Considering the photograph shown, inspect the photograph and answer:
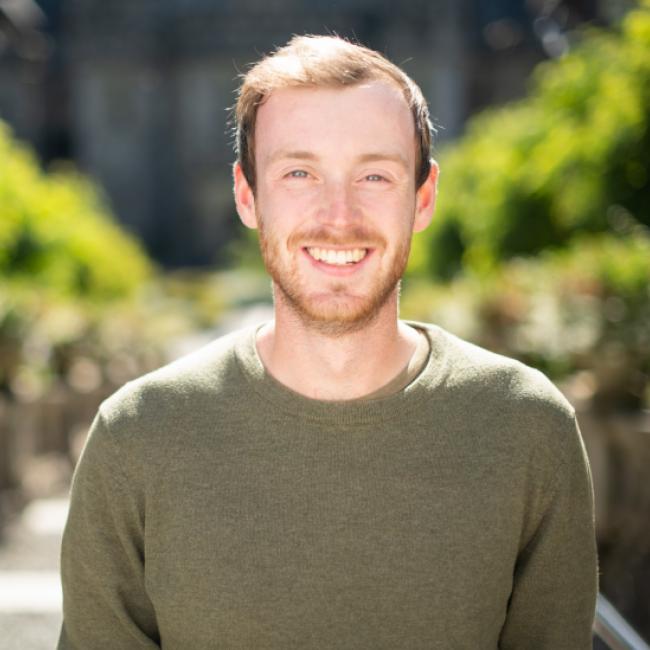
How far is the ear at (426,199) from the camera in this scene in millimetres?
2217

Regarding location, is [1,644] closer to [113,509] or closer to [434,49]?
[113,509]

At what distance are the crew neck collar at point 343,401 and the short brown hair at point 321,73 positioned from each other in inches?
15.0

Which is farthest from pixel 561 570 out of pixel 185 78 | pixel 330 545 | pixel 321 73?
pixel 185 78

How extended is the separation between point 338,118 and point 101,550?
898 millimetres

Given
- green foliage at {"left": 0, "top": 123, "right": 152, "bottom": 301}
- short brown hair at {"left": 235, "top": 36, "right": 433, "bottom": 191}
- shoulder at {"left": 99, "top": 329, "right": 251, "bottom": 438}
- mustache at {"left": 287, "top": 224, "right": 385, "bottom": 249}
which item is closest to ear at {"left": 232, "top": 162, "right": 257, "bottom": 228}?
short brown hair at {"left": 235, "top": 36, "right": 433, "bottom": 191}

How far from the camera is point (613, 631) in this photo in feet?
7.83

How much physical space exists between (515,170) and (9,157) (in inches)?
282

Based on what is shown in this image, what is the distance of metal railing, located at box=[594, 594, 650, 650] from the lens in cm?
235

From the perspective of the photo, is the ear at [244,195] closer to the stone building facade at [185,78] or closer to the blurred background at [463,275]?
the blurred background at [463,275]

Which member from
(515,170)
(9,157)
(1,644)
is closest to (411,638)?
(1,644)

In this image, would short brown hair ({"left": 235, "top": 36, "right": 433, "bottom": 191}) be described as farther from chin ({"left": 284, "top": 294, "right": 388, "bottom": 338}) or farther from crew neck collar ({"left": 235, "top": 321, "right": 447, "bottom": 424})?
crew neck collar ({"left": 235, "top": 321, "right": 447, "bottom": 424})

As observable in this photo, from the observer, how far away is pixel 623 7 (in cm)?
1344

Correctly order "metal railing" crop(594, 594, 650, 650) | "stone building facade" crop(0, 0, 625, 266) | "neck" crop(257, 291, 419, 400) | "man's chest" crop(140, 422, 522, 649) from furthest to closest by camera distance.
A: "stone building facade" crop(0, 0, 625, 266), "metal railing" crop(594, 594, 650, 650), "neck" crop(257, 291, 419, 400), "man's chest" crop(140, 422, 522, 649)

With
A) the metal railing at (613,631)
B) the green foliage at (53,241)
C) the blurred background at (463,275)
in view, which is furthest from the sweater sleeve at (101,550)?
the green foliage at (53,241)
